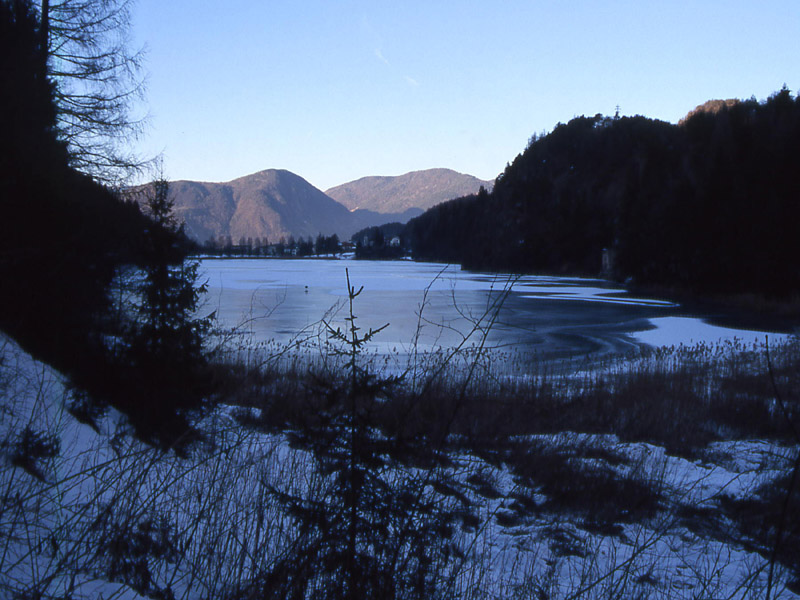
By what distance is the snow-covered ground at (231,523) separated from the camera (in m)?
2.68

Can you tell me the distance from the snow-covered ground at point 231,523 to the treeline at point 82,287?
476 millimetres

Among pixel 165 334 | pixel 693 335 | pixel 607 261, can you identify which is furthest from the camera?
pixel 607 261

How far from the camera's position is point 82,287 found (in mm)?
6965

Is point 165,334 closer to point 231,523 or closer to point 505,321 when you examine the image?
point 231,523

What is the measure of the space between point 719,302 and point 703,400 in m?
27.8

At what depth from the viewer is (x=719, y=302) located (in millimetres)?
33719

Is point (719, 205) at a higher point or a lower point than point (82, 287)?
higher

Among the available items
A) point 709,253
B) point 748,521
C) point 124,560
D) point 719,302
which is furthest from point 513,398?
point 709,253

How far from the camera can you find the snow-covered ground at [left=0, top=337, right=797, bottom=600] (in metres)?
2.68

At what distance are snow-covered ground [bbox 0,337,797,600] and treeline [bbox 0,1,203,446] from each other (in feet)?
1.56

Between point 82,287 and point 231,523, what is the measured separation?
4.82 metres

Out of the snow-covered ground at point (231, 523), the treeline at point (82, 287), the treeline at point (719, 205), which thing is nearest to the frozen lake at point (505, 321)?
the treeline at point (719, 205)

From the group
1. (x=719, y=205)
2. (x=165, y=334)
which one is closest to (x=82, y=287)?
(x=165, y=334)

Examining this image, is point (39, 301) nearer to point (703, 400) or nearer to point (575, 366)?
point (703, 400)
